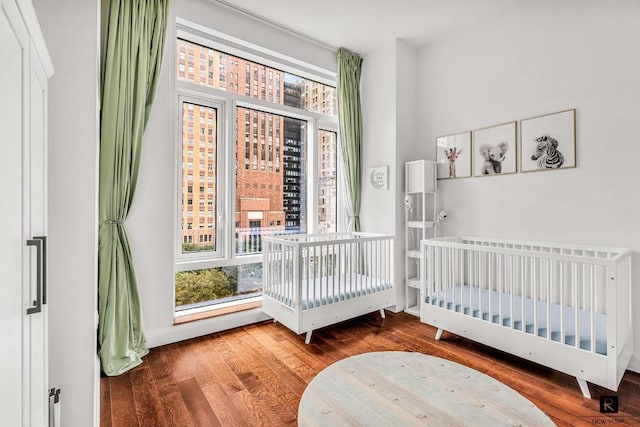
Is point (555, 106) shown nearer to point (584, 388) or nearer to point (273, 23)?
point (584, 388)

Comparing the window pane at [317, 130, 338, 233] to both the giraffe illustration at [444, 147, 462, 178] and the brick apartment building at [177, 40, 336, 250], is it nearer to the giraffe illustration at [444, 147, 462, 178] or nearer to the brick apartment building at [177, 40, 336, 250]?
the brick apartment building at [177, 40, 336, 250]

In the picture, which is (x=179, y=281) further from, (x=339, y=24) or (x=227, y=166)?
(x=339, y=24)

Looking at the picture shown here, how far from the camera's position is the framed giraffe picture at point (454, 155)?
3.03 meters

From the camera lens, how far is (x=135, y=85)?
2.23 m

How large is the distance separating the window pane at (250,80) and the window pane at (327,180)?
1.09ft

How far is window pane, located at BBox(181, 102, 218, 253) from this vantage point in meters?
2.71

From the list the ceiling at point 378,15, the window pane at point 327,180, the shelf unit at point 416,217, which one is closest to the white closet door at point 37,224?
the ceiling at point 378,15

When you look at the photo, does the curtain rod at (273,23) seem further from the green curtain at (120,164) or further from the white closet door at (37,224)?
the white closet door at (37,224)

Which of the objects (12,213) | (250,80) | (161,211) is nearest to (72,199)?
(12,213)

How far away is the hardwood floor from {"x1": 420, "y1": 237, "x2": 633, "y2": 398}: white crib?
0.48 ft

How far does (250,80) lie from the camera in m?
3.05

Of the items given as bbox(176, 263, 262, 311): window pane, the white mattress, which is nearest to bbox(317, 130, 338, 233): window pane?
the white mattress
